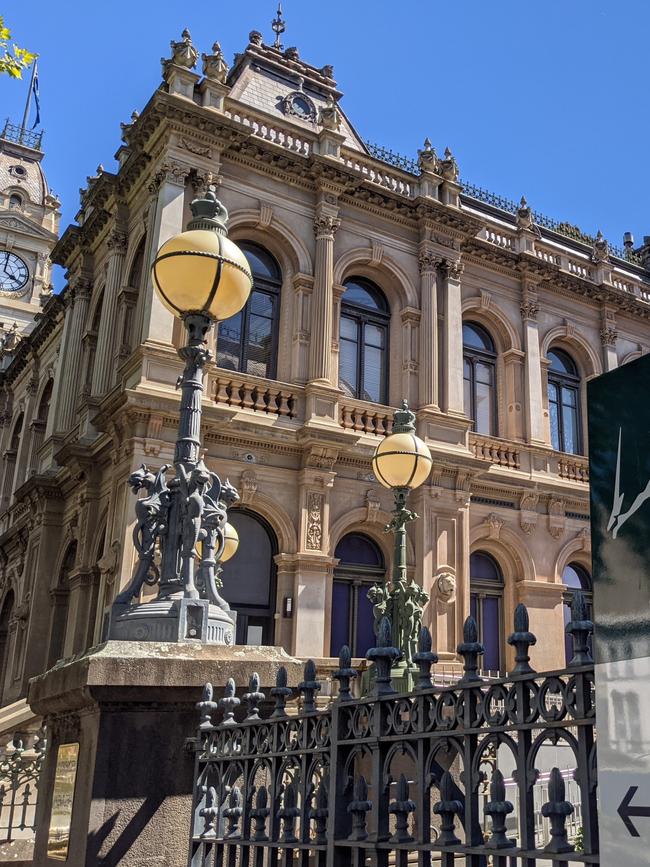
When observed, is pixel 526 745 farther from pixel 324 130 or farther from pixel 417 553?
pixel 324 130

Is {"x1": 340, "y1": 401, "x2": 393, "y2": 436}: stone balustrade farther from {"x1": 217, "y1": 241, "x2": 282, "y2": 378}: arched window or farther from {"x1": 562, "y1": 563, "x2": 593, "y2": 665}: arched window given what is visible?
{"x1": 562, "y1": 563, "x2": 593, "y2": 665}: arched window

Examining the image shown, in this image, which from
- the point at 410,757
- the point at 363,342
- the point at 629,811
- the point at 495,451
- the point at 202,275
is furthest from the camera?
the point at 495,451

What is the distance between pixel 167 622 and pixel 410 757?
1.78 metres

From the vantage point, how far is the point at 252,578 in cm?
1811

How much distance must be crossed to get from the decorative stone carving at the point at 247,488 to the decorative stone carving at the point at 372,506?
2.63 metres

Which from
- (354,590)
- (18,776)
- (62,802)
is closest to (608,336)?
(354,590)

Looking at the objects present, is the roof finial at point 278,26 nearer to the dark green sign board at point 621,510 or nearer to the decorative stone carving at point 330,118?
the decorative stone carving at point 330,118

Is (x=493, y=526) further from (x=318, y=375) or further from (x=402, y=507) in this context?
(x=402, y=507)

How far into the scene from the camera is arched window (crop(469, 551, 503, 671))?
20.9 meters

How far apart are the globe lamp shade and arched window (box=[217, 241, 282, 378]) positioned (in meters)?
13.3

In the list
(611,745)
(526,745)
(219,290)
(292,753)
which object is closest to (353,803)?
(292,753)

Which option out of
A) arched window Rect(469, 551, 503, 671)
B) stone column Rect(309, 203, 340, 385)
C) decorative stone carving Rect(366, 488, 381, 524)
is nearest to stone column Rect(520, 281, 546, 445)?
arched window Rect(469, 551, 503, 671)

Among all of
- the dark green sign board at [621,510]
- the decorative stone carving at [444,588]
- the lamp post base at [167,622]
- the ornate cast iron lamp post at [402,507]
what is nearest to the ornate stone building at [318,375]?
the decorative stone carving at [444,588]

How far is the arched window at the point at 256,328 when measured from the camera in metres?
19.3
